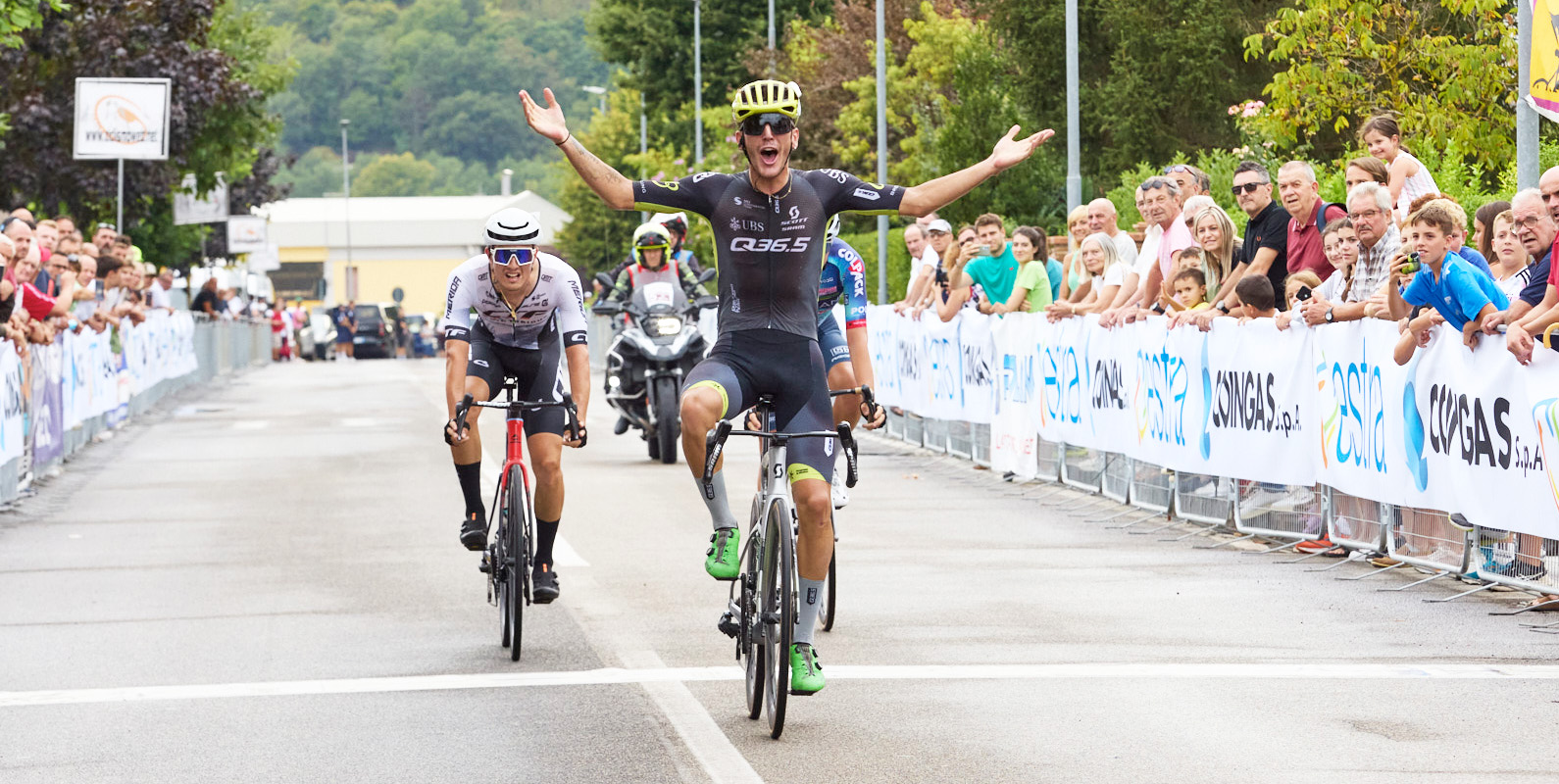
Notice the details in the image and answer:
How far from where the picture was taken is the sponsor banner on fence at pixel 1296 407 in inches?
414

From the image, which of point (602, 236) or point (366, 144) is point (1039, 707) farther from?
point (366, 144)

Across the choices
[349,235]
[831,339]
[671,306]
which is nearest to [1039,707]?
[831,339]

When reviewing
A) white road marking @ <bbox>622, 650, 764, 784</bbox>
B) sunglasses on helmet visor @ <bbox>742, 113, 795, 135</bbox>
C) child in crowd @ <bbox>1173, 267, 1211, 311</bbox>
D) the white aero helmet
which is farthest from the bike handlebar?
child in crowd @ <bbox>1173, 267, 1211, 311</bbox>

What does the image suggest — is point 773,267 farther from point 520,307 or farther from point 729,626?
point 520,307

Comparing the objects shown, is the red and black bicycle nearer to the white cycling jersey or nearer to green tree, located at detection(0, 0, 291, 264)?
the white cycling jersey

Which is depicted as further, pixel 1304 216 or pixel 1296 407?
pixel 1304 216

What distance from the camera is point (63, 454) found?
69.6ft

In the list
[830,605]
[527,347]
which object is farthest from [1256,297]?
[527,347]

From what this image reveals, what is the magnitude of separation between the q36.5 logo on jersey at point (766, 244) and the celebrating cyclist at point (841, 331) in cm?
137

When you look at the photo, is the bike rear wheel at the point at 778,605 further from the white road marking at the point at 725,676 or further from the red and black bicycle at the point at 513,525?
the red and black bicycle at the point at 513,525

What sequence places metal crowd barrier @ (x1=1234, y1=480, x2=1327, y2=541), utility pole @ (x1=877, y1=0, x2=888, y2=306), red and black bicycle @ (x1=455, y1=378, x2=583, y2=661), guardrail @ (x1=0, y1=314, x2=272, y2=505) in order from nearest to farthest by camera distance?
red and black bicycle @ (x1=455, y1=378, x2=583, y2=661)
metal crowd barrier @ (x1=1234, y1=480, x2=1327, y2=541)
guardrail @ (x1=0, y1=314, x2=272, y2=505)
utility pole @ (x1=877, y1=0, x2=888, y2=306)

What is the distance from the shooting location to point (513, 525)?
9594 mm

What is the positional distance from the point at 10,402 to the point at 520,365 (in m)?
7.67

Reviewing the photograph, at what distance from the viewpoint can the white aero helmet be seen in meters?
9.66
